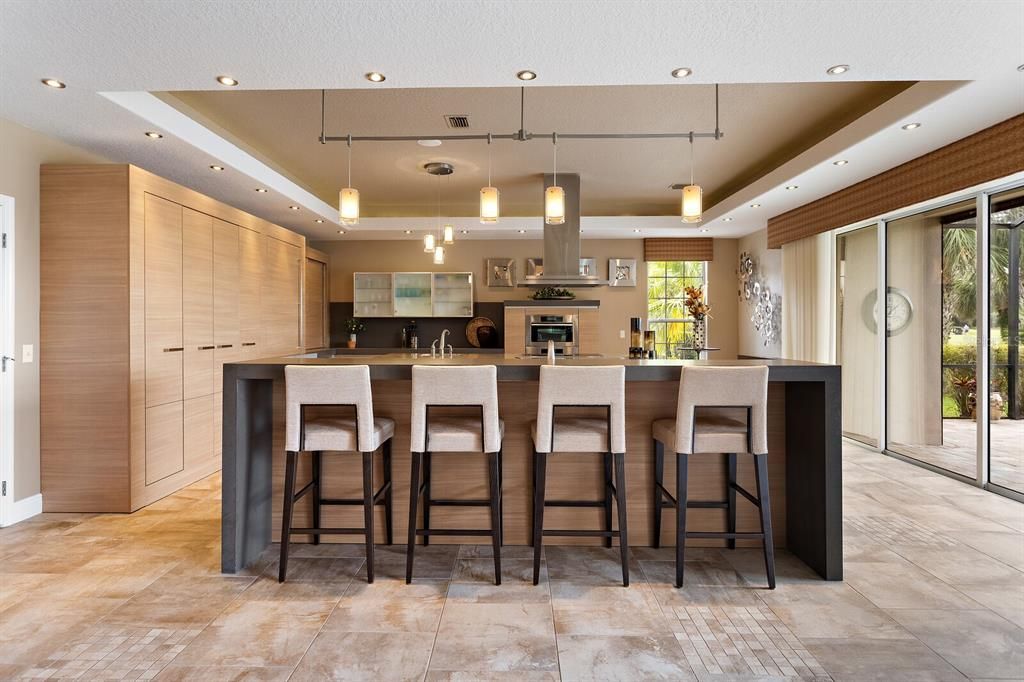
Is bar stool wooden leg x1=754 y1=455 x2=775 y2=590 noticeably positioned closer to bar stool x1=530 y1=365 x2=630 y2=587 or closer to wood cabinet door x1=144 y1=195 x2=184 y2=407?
bar stool x1=530 y1=365 x2=630 y2=587

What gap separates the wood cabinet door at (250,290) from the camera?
5.08 metres

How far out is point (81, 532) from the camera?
3254 mm

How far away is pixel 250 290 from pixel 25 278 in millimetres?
1856

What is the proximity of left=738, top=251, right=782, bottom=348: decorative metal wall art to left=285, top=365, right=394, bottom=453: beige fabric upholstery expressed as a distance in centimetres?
555

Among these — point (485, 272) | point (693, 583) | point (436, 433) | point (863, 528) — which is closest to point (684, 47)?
point (436, 433)

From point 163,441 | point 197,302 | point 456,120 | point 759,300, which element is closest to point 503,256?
point 759,300

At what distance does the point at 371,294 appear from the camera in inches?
299

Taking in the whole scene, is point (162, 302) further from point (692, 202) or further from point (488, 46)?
point (692, 202)

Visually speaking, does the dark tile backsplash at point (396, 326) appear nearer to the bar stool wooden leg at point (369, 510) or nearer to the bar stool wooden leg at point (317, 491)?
the bar stool wooden leg at point (317, 491)

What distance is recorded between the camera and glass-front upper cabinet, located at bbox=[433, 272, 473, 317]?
756 centimetres

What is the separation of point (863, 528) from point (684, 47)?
2813mm

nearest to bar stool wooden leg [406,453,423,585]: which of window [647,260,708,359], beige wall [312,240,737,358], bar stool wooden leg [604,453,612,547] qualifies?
bar stool wooden leg [604,453,612,547]

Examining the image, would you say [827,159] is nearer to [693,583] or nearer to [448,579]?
[693,583]

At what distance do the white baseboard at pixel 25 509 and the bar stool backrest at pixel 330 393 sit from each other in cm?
213
